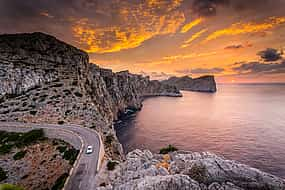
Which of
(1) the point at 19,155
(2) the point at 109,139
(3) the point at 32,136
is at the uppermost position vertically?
(3) the point at 32,136

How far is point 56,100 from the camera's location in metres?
52.7

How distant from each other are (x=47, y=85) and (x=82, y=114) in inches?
1099

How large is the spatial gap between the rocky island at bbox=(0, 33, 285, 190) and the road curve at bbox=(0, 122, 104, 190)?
1.33 meters

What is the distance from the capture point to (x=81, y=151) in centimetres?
2592

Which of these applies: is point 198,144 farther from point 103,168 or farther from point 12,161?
point 12,161

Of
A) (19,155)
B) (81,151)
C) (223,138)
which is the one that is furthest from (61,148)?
(223,138)

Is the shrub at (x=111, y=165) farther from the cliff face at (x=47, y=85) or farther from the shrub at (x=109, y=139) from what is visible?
the shrub at (x=109, y=139)

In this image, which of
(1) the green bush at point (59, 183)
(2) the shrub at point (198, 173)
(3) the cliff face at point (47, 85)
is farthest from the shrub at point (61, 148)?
(2) the shrub at point (198, 173)

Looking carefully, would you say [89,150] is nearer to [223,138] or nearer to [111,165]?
[111,165]

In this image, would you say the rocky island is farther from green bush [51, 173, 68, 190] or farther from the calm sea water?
the calm sea water

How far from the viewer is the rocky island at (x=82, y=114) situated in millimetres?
15938

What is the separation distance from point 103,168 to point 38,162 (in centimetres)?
1194

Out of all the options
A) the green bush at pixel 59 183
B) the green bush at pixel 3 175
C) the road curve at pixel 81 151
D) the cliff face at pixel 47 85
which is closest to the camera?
the road curve at pixel 81 151

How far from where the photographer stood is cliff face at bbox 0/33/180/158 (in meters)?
45.1
